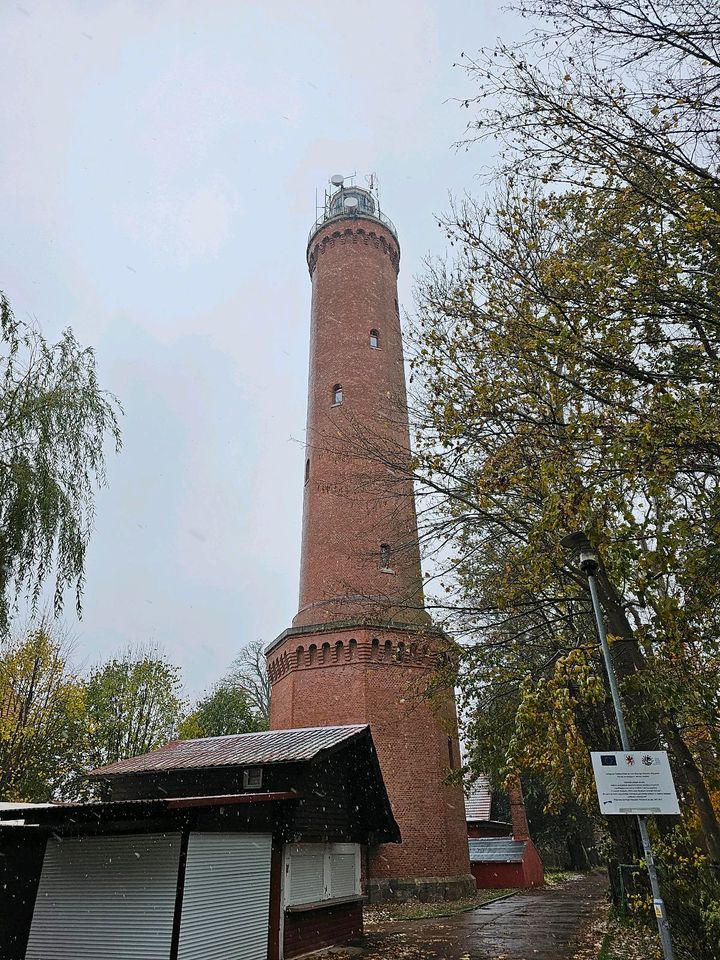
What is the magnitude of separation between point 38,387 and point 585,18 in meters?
9.39

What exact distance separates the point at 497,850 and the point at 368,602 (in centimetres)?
1550

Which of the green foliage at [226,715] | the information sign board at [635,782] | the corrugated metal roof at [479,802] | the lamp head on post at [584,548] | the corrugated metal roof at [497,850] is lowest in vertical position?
the corrugated metal roof at [497,850]

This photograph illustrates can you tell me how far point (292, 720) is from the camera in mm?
18938

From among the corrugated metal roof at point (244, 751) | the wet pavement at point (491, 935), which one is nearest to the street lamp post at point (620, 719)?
the wet pavement at point (491, 935)

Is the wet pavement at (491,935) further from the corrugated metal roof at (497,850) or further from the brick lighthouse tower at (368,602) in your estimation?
the corrugated metal roof at (497,850)

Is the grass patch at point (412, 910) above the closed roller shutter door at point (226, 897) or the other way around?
the other way around

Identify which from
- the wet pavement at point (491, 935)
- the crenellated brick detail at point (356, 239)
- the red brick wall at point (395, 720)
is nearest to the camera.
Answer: the wet pavement at point (491, 935)

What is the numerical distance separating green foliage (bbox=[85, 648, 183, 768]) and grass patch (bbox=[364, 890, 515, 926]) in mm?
14395

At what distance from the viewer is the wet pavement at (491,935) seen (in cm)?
1097

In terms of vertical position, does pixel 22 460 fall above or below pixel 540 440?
above

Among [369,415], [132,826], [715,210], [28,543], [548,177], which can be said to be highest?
[369,415]

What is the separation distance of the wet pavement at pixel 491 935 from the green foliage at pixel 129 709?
15889 millimetres

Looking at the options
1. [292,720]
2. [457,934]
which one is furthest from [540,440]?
[292,720]

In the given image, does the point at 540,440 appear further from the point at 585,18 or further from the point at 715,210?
the point at 585,18
